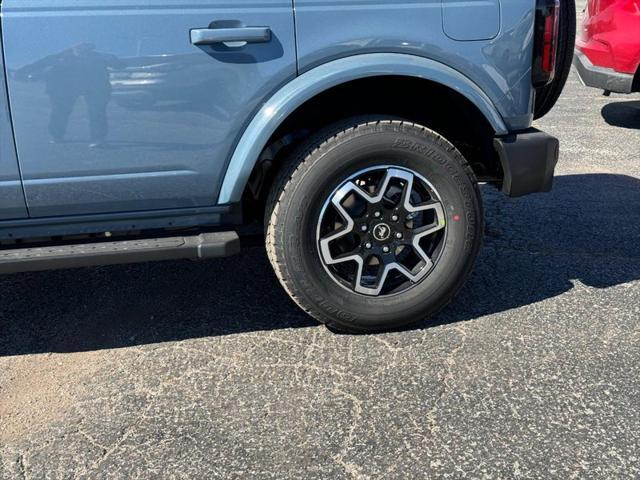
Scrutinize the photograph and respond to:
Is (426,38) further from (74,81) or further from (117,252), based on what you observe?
(117,252)

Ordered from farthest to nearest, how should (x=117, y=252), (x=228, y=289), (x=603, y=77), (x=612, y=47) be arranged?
(x=603, y=77) → (x=612, y=47) → (x=228, y=289) → (x=117, y=252)

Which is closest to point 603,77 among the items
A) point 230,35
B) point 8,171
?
point 230,35

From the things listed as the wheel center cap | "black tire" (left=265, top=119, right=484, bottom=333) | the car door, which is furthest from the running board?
the wheel center cap

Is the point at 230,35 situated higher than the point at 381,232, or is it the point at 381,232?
the point at 230,35

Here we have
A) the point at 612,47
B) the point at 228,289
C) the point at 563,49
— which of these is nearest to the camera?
the point at 563,49

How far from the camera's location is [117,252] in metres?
2.84

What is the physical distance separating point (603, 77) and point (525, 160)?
3.89 m

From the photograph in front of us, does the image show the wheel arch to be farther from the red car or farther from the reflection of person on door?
the red car

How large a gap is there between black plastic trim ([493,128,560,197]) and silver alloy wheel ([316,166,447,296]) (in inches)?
13.4

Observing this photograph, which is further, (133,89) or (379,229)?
(379,229)

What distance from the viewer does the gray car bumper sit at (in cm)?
630

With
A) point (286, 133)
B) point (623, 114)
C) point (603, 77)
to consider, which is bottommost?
point (623, 114)

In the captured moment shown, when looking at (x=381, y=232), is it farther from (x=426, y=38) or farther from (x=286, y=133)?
(x=426, y=38)

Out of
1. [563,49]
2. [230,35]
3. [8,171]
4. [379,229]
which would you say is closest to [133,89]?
[230,35]
